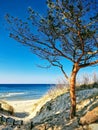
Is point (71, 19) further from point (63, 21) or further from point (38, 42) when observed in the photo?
point (38, 42)

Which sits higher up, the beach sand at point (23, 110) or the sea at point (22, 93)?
the sea at point (22, 93)

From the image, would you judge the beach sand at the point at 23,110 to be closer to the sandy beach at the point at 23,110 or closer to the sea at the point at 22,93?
the sandy beach at the point at 23,110

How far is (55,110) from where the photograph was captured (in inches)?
646

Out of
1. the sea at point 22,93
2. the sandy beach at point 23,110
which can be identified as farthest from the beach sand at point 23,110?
the sea at point 22,93

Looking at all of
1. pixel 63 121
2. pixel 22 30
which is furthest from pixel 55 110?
pixel 22 30

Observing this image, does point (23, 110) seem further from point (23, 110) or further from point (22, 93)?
point (22, 93)

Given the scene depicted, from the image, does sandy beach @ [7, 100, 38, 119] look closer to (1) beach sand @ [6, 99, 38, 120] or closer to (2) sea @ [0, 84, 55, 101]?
(1) beach sand @ [6, 99, 38, 120]

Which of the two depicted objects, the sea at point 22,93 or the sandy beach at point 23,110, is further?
the sea at point 22,93

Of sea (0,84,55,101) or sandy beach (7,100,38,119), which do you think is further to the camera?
sea (0,84,55,101)

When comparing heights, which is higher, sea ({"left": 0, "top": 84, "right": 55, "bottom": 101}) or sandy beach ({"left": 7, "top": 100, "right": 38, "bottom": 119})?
sea ({"left": 0, "top": 84, "right": 55, "bottom": 101})

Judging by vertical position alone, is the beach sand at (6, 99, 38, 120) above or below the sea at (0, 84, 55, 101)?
below

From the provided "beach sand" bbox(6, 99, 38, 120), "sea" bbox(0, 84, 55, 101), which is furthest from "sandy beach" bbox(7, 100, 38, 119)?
"sea" bbox(0, 84, 55, 101)

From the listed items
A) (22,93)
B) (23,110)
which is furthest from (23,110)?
(22,93)

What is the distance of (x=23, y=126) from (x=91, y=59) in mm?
3770
